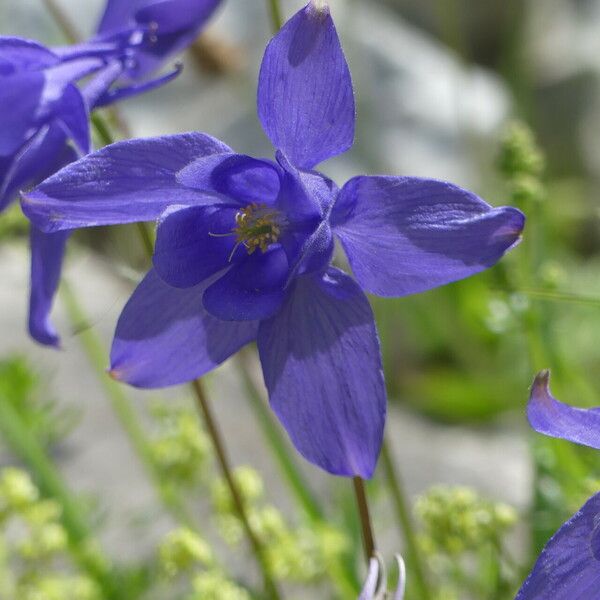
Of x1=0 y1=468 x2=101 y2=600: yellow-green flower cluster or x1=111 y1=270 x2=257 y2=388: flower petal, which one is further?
x1=0 y1=468 x2=101 y2=600: yellow-green flower cluster

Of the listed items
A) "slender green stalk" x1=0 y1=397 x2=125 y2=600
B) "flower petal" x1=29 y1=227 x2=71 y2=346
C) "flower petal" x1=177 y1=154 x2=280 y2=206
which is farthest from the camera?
"slender green stalk" x1=0 y1=397 x2=125 y2=600

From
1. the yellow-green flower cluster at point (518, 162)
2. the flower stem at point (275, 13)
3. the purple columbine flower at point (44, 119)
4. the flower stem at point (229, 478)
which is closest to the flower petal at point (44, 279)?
the purple columbine flower at point (44, 119)

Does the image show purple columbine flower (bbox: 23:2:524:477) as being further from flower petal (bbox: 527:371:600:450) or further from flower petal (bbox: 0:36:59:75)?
flower petal (bbox: 0:36:59:75)

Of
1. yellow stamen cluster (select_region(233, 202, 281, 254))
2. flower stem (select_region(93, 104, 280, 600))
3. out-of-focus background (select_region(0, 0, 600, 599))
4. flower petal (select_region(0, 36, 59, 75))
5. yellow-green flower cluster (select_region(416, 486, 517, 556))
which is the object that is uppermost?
flower petal (select_region(0, 36, 59, 75))

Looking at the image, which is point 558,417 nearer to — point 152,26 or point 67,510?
point 152,26

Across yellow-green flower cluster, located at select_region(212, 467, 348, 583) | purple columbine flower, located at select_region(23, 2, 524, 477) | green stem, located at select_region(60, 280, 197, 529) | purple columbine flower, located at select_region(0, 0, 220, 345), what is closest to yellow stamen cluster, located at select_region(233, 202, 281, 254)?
purple columbine flower, located at select_region(23, 2, 524, 477)

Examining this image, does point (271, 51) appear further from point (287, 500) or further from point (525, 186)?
point (287, 500)

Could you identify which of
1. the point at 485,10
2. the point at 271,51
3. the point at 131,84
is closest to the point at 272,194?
the point at 271,51

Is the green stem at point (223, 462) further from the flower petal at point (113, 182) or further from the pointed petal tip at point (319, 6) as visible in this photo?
the pointed petal tip at point (319, 6)

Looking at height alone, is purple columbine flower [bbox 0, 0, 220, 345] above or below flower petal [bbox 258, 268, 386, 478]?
above
